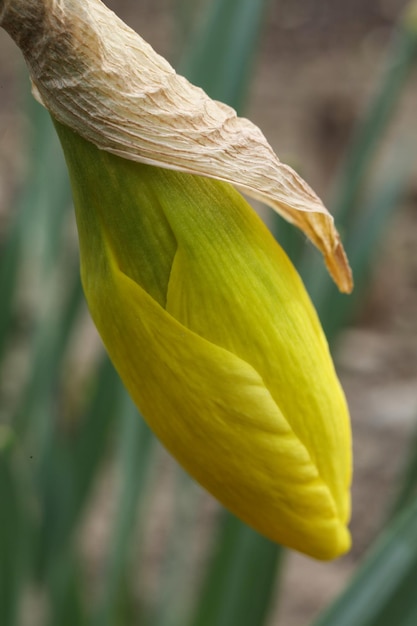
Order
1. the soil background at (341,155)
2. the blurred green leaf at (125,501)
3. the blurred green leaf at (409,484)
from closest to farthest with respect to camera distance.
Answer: the blurred green leaf at (409,484) < the blurred green leaf at (125,501) < the soil background at (341,155)

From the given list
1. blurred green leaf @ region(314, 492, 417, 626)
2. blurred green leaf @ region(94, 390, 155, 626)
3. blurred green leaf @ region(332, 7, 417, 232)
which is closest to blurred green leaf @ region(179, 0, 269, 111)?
blurred green leaf @ region(332, 7, 417, 232)

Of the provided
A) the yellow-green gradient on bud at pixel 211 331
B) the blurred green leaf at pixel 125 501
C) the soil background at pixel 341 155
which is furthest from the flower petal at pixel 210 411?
the soil background at pixel 341 155

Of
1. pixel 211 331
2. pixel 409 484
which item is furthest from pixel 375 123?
pixel 211 331

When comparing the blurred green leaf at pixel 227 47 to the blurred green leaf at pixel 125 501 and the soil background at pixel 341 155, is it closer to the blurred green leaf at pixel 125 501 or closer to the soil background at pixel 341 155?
the blurred green leaf at pixel 125 501

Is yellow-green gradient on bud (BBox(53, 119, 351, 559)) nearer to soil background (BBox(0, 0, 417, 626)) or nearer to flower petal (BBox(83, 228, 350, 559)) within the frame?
flower petal (BBox(83, 228, 350, 559))

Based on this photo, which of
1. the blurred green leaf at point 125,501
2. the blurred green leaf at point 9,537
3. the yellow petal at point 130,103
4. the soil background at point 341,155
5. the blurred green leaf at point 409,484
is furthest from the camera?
the soil background at point 341,155

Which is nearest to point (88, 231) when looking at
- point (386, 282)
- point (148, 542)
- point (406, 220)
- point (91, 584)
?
point (91, 584)

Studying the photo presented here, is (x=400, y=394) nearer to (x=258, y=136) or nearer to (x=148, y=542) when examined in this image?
(x=148, y=542)

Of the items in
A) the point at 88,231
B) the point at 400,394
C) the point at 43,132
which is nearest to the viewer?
the point at 88,231
